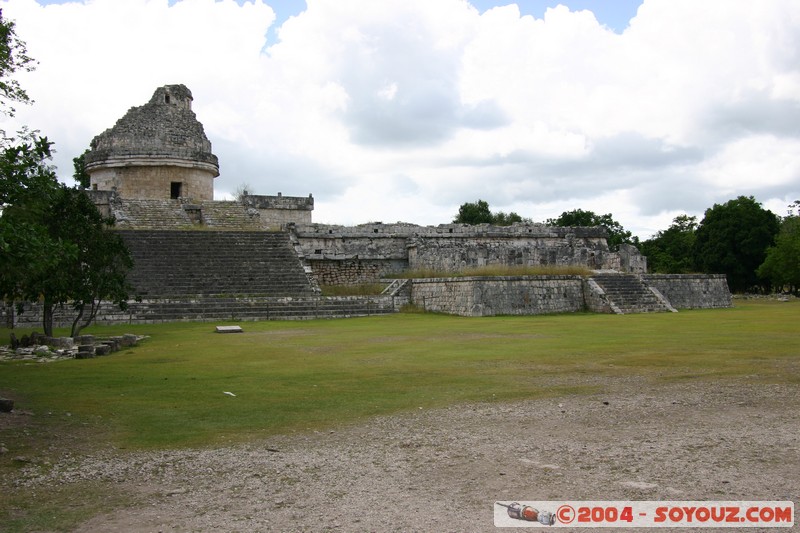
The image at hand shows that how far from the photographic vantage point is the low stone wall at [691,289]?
79.0 ft

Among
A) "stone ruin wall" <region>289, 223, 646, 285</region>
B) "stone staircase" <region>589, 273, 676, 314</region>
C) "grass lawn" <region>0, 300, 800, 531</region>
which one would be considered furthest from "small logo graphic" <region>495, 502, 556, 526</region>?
"stone ruin wall" <region>289, 223, 646, 285</region>

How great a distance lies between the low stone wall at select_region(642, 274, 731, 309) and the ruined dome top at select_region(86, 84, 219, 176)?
18.3 meters

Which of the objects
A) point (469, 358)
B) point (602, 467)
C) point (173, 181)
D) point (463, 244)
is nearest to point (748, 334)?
point (469, 358)

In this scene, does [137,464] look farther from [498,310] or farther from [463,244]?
[463,244]

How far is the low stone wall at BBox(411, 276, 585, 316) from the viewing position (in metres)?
20.9

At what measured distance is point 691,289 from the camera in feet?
80.4

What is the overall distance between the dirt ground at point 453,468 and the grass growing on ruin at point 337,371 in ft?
2.17

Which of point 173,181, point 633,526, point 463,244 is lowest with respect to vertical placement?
point 633,526

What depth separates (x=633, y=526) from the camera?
155 inches

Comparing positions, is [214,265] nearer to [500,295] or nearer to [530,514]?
[500,295]

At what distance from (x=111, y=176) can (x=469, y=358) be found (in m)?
23.6

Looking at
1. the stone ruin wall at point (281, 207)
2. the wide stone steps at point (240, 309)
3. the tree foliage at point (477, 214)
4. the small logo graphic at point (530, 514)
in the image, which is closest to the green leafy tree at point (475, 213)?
the tree foliage at point (477, 214)

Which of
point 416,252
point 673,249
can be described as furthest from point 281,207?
point 673,249

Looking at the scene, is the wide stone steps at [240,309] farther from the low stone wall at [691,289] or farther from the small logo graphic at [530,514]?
the small logo graphic at [530,514]
